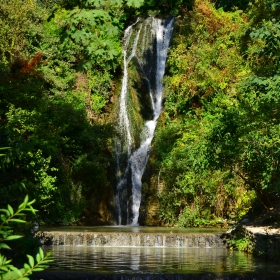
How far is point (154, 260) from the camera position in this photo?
1397cm

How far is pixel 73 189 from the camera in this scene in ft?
76.3

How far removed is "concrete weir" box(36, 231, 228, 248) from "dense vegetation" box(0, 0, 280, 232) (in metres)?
1.38

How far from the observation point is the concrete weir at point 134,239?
56.9ft

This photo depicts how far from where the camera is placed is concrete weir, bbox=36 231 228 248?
→ 17.3 metres

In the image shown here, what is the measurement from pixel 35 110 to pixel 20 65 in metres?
2.63

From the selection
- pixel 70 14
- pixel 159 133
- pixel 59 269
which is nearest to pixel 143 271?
pixel 59 269

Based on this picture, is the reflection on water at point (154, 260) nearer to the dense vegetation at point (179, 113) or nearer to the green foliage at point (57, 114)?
the dense vegetation at point (179, 113)

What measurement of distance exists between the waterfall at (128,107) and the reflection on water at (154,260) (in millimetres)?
8211

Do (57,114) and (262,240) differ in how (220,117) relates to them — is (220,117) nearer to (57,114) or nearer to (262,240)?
(262,240)

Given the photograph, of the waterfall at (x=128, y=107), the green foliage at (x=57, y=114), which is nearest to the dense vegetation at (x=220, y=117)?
the waterfall at (x=128, y=107)

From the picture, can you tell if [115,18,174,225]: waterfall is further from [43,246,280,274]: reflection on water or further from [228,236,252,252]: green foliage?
[43,246,280,274]: reflection on water

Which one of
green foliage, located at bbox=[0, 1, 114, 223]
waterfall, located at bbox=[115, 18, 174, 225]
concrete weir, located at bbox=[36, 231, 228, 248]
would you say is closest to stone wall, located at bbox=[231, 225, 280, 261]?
concrete weir, located at bbox=[36, 231, 228, 248]

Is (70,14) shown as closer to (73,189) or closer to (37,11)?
(73,189)

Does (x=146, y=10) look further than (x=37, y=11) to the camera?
Yes
